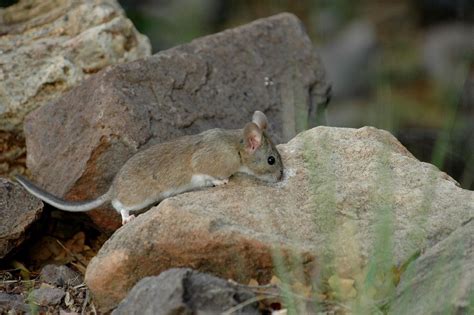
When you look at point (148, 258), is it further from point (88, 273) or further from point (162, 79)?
point (162, 79)

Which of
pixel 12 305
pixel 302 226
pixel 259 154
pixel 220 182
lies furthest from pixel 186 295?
pixel 259 154

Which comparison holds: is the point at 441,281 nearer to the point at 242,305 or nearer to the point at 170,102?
the point at 242,305

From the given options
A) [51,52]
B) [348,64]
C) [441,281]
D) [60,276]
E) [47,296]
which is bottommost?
[348,64]

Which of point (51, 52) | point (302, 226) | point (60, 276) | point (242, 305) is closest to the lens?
point (242, 305)

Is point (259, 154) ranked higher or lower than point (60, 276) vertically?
higher

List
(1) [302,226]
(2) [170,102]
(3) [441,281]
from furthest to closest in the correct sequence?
(2) [170,102]
(1) [302,226]
(3) [441,281]

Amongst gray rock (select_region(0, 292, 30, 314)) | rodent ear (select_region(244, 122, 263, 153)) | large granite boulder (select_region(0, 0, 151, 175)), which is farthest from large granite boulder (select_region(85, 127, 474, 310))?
large granite boulder (select_region(0, 0, 151, 175))

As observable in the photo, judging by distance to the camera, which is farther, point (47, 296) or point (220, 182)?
point (220, 182)

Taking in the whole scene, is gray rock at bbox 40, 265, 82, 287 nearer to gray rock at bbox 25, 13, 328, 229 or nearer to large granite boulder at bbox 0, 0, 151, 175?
gray rock at bbox 25, 13, 328, 229
